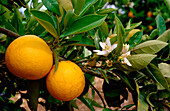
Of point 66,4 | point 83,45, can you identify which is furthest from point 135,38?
point 66,4

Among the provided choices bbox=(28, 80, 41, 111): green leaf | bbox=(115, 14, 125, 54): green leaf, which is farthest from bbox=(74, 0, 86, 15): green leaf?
bbox=(28, 80, 41, 111): green leaf

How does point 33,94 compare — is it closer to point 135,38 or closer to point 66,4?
point 66,4

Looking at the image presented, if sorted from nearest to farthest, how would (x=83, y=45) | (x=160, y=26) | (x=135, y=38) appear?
(x=83, y=45), (x=135, y=38), (x=160, y=26)

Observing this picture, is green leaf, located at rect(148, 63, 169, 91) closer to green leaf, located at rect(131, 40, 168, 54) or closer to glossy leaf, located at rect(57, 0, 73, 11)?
green leaf, located at rect(131, 40, 168, 54)

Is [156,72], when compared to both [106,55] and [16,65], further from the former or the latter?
[16,65]

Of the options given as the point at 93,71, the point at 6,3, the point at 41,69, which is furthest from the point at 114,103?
the point at 6,3

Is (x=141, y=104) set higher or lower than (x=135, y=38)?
lower

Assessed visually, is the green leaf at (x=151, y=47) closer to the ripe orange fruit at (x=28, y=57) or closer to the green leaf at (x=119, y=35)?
the green leaf at (x=119, y=35)
